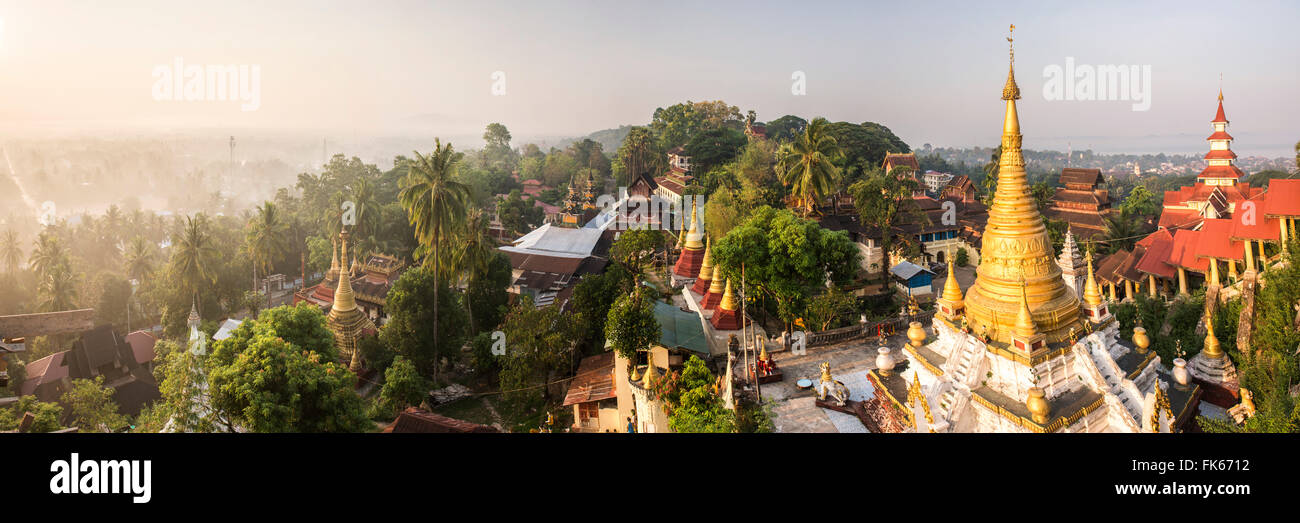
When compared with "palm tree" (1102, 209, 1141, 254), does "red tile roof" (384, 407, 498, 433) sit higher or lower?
lower

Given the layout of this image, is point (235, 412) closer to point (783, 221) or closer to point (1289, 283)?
point (783, 221)

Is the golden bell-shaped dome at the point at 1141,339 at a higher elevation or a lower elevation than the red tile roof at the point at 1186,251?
lower

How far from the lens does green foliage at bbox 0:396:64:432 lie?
12602 mm

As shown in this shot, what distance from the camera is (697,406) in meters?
11.6

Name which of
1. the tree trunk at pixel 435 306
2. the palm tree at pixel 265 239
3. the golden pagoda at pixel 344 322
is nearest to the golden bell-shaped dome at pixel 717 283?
the tree trunk at pixel 435 306

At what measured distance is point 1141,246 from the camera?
2580cm

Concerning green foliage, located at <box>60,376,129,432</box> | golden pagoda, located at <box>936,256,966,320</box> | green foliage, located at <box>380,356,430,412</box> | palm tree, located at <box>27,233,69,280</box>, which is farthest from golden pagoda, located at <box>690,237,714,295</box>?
palm tree, located at <box>27,233,69,280</box>

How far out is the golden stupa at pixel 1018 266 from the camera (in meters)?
9.77

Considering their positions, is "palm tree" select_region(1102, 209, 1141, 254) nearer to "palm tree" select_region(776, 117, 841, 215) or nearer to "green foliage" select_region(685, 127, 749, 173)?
"palm tree" select_region(776, 117, 841, 215)

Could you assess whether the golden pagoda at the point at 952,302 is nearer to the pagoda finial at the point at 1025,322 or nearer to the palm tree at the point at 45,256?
the pagoda finial at the point at 1025,322

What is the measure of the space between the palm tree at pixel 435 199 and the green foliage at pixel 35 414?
32.8 ft

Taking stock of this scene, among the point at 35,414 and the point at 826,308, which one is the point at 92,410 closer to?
the point at 35,414

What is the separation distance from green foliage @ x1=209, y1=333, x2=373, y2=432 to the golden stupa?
14.1m
